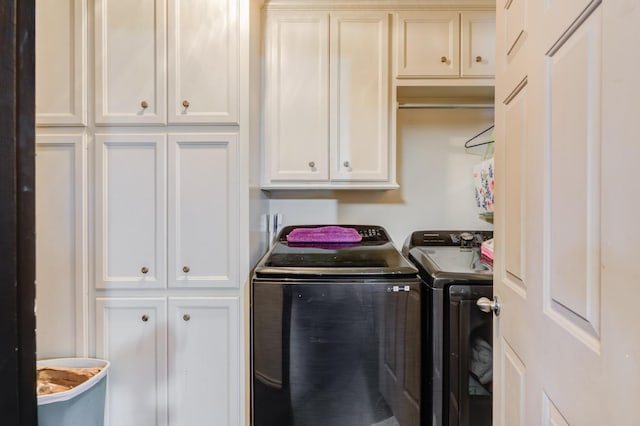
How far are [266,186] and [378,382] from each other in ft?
3.64

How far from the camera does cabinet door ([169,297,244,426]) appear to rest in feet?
4.61

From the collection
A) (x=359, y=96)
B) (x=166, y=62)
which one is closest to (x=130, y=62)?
(x=166, y=62)

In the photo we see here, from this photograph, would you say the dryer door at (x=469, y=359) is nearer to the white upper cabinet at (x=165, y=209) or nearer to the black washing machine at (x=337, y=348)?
the black washing machine at (x=337, y=348)

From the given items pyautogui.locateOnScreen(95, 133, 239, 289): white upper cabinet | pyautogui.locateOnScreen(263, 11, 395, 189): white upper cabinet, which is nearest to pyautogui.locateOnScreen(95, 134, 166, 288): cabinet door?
pyautogui.locateOnScreen(95, 133, 239, 289): white upper cabinet

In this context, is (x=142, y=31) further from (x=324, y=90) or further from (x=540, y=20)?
(x=540, y=20)

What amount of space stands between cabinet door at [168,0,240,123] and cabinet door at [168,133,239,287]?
0.37 ft

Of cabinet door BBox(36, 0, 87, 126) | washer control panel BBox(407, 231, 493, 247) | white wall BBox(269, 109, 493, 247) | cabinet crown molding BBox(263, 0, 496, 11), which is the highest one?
cabinet crown molding BBox(263, 0, 496, 11)

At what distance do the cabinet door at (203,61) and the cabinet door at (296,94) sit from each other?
0.41 meters

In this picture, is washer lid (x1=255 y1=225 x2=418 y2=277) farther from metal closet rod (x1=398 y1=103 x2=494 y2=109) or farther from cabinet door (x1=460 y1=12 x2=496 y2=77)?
cabinet door (x1=460 y1=12 x2=496 y2=77)

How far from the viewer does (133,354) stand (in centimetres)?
141

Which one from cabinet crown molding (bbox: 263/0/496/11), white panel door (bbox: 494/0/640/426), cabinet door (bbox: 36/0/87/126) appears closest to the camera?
white panel door (bbox: 494/0/640/426)

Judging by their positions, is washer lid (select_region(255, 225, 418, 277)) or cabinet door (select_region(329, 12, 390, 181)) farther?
cabinet door (select_region(329, 12, 390, 181))

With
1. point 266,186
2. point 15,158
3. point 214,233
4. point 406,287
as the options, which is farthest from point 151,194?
point 406,287

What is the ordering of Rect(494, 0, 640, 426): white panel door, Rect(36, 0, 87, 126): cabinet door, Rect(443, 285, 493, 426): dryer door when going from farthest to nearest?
Rect(36, 0, 87, 126): cabinet door
Rect(443, 285, 493, 426): dryer door
Rect(494, 0, 640, 426): white panel door
